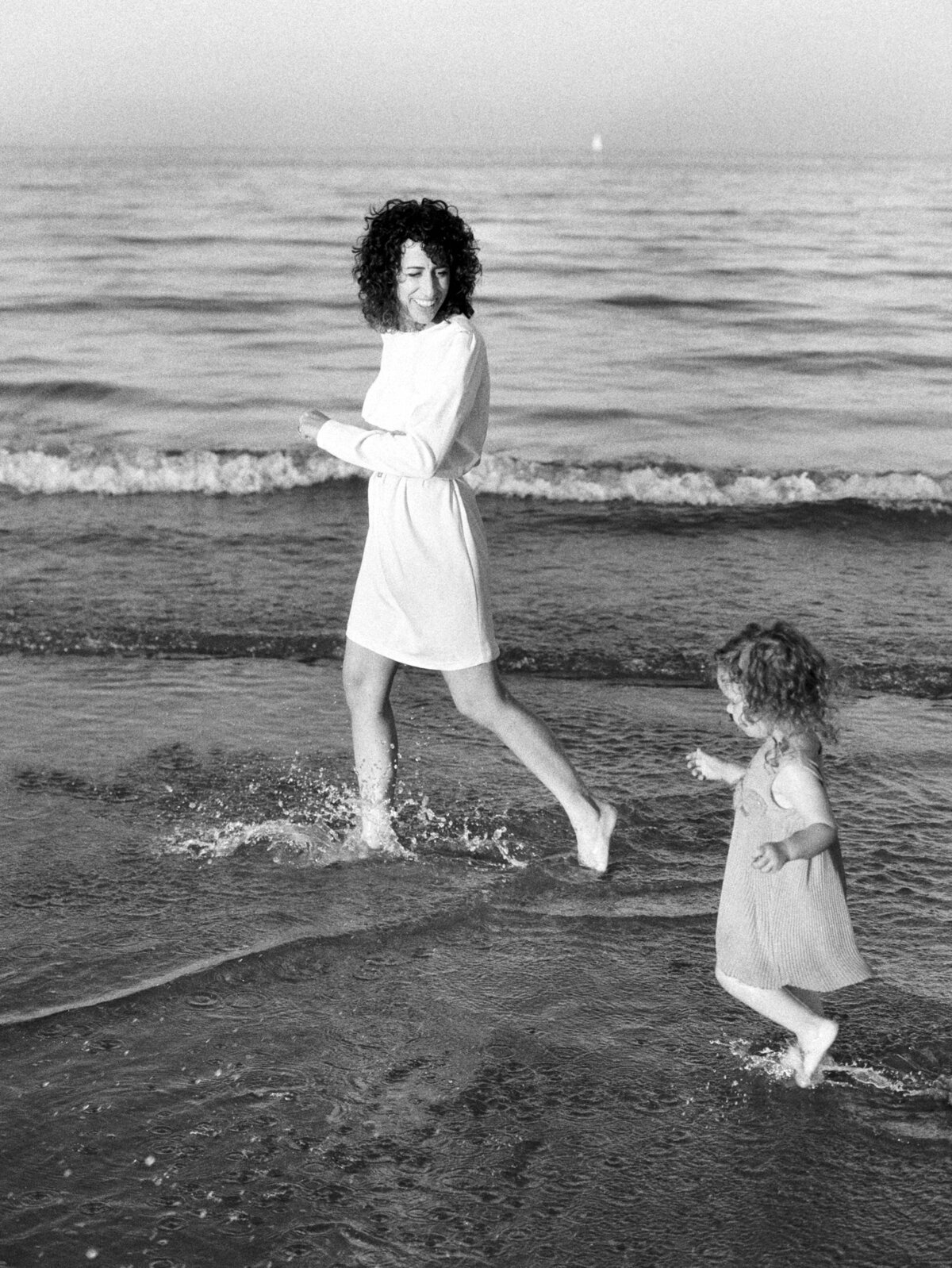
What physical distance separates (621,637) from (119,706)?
7.83 feet

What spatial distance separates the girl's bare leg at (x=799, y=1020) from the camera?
332cm

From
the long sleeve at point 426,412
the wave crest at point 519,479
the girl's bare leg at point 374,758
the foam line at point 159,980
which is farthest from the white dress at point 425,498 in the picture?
the wave crest at point 519,479

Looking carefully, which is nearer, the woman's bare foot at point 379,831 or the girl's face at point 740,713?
the girl's face at point 740,713

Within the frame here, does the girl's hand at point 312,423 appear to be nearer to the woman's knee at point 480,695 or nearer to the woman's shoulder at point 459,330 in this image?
the woman's shoulder at point 459,330

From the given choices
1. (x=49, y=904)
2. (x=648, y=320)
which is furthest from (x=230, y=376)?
(x=49, y=904)

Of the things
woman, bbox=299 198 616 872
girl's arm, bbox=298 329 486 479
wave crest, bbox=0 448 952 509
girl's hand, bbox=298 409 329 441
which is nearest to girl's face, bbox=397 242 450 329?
woman, bbox=299 198 616 872

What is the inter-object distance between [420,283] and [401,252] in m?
0.11

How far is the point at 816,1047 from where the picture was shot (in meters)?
3.32

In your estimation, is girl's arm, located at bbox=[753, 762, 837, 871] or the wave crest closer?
girl's arm, located at bbox=[753, 762, 837, 871]

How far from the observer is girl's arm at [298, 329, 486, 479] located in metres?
4.16

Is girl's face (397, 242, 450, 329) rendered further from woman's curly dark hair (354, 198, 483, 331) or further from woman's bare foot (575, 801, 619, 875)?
woman's bare foot (575, 801, 619, 875)

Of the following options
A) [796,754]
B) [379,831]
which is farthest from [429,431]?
[796,754]

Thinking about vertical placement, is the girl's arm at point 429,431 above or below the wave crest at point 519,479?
above

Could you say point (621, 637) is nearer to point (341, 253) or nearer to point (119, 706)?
point (119, 706)
